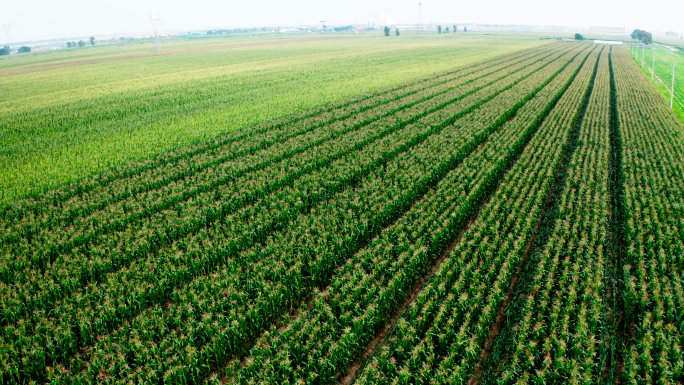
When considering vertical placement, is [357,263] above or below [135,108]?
below

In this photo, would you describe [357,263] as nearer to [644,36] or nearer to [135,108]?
[135,108]

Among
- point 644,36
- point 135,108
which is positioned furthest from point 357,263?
point 644,36

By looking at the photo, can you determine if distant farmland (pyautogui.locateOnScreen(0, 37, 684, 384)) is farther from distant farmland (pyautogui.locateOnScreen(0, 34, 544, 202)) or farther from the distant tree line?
the distant tree line

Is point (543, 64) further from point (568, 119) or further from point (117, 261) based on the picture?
point (117, 261)

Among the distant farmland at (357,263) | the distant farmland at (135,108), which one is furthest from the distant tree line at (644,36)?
the distant farmland at (357,263)

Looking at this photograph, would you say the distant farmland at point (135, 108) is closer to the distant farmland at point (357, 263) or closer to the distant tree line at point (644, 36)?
the distant farmland at point (357, 263)

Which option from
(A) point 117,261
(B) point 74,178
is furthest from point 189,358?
(B) point 74,178

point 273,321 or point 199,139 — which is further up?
point 199,139

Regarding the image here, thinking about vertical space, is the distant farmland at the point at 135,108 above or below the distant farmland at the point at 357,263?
above
